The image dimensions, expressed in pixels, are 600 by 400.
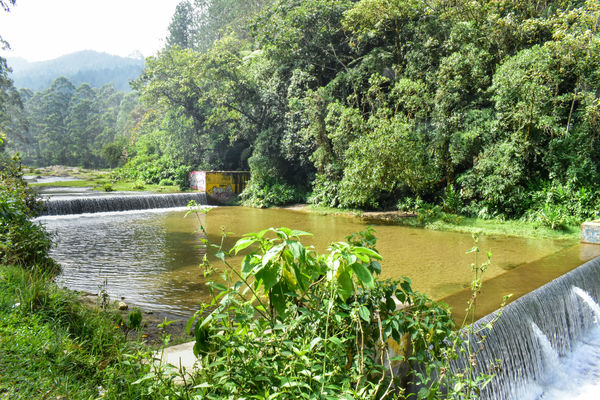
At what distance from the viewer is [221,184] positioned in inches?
644

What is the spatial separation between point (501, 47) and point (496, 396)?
10939 millimetres

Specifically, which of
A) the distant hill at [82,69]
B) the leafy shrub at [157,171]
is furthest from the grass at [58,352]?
the distant hill at [82,69]

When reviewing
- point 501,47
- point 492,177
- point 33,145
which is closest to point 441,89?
point 501,47

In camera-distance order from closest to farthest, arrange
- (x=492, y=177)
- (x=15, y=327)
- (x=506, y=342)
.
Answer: (x=15, y=327), (x=506, y=342), (x=492, y=177)

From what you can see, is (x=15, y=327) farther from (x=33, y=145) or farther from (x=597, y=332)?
(x=33, y=145)

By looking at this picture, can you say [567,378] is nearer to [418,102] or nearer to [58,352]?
[58,352]

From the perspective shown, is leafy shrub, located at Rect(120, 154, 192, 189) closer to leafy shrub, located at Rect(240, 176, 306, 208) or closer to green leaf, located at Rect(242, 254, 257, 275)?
leafy shrub, located at Rect(240, 176, 306, 208)

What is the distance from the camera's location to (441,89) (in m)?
11.0

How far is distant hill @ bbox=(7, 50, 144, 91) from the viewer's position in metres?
116

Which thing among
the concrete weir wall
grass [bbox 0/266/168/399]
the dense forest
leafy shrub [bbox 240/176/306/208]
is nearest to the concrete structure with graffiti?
the dense forest

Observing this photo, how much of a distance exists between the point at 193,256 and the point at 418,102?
838 centimetres

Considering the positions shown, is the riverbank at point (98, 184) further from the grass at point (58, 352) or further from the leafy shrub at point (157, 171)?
the grass at point (58, 352)

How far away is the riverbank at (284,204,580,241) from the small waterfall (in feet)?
19.1

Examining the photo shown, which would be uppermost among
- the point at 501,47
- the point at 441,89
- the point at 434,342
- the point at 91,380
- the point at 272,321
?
the point at 501,47
